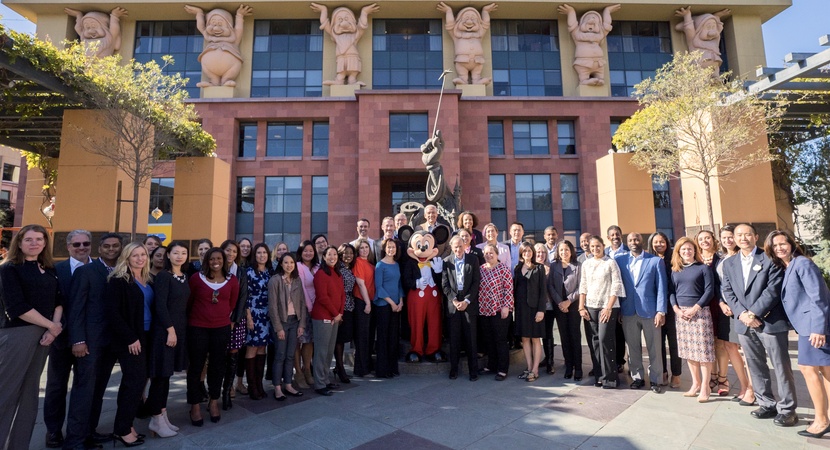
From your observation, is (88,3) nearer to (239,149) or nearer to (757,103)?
(239,149)

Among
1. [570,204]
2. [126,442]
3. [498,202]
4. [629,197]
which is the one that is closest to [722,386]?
[126,442]

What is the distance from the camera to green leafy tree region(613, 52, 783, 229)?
36.0ft

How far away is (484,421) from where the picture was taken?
4.40 metres

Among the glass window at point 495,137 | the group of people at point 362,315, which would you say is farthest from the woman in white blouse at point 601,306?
the glass window at point 495,137

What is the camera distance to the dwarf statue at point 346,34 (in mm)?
27859

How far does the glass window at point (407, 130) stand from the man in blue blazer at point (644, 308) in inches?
816

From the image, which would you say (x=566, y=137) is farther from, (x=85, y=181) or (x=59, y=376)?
(x=59, y=376)

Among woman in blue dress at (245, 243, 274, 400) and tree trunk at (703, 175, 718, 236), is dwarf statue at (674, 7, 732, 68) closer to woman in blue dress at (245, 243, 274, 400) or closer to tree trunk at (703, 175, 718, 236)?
tree trunk at (703, 175, 718, 236)

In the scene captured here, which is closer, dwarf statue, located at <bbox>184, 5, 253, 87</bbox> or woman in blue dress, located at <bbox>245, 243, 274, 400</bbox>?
woman in blue dress, located at <bbox>245, 243, 274, 400</bbox>

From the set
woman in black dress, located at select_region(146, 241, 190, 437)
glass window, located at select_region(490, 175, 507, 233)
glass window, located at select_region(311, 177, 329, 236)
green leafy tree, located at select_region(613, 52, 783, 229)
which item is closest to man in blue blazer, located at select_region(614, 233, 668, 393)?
woman in black dress, located at select_region(146, 241, 190, 437)

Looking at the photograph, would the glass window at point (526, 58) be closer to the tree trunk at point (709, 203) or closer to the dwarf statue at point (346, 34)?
the dwarf statue at point (346, 34)

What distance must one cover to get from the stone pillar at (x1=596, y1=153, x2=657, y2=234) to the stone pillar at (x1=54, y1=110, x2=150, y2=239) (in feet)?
45.8

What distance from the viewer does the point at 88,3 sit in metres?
28.3

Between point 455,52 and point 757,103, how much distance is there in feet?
67.1
